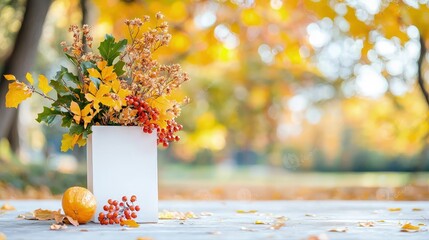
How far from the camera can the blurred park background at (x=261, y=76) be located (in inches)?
224

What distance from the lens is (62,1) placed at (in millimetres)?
8516

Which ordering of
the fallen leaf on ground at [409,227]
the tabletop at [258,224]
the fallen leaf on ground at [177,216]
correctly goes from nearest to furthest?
the tabletop at [258,224] → the fallen leaf on ground at [409,227] → the fallen leaf on ground at [177,216]

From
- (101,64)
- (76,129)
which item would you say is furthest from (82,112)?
(101,64)

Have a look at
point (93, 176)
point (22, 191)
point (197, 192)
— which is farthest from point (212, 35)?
point (93, 176)

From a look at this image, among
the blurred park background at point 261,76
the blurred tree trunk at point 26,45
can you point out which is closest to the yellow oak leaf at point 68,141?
the blurred park background at point 261,76

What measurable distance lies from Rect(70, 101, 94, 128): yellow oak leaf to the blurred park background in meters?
2.59

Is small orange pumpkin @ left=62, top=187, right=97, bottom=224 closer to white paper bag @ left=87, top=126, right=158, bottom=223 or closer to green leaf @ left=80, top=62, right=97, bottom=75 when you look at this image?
white paper bag @ left=87, top=126, right=158, bottom=223

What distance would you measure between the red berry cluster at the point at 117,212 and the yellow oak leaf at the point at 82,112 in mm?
296

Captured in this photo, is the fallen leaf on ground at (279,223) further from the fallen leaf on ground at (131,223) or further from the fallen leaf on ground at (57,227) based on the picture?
the fallen leaf on ground at (57,227)

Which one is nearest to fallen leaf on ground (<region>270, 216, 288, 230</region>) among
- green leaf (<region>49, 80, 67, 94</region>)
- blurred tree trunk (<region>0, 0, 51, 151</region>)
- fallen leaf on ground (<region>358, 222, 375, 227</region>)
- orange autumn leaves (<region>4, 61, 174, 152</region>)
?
fallen leaf on ground (<region>358, 222, 375, 227</region>)

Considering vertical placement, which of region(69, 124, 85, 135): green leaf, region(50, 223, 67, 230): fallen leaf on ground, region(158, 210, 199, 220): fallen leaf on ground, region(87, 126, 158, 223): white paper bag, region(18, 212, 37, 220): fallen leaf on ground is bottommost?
region(50, 223, 67, 230): fallen leaf on ground

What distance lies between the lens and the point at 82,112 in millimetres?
2377

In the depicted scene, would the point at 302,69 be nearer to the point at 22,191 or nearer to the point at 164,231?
the point at 22,191

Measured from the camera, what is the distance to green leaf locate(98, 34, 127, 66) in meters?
2.42
